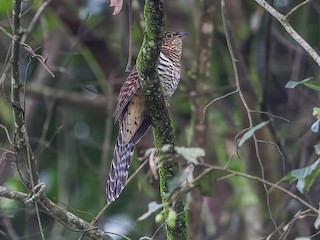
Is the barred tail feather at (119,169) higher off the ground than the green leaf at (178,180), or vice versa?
the green leaf at (178,180)

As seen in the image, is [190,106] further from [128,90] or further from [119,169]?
[128,90]

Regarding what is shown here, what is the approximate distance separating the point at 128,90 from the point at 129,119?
0.67ft

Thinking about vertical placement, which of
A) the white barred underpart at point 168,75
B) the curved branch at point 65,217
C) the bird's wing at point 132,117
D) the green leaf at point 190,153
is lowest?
the curved branch at point 65,217

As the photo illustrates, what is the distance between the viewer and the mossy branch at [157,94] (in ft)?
9.69

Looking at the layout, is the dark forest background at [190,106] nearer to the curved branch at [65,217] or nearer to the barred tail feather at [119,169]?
the barred tail feather at [119,169]

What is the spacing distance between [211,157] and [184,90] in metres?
0.68

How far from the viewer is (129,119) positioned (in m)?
4.02

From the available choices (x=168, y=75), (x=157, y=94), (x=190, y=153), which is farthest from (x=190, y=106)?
(x=190, y=153)

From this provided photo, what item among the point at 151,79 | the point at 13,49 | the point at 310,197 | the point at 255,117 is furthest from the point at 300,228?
the point at 13,49

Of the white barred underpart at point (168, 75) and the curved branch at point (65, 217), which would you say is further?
the white barred underpart at point (168, 75)

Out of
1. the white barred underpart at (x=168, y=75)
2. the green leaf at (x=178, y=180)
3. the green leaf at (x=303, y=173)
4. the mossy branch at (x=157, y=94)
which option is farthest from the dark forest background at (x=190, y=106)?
the green leaf at (x=178, y=180)

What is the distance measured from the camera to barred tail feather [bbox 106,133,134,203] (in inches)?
157

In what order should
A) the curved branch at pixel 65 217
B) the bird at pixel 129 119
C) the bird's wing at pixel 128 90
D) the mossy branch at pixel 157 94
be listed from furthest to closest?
the bird at pixel 129 119 < the bird's wing at pixel 128 90 < the curved branch at pixel 65 217 < the mossy branch at pixel 157 94

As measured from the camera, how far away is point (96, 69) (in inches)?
236
